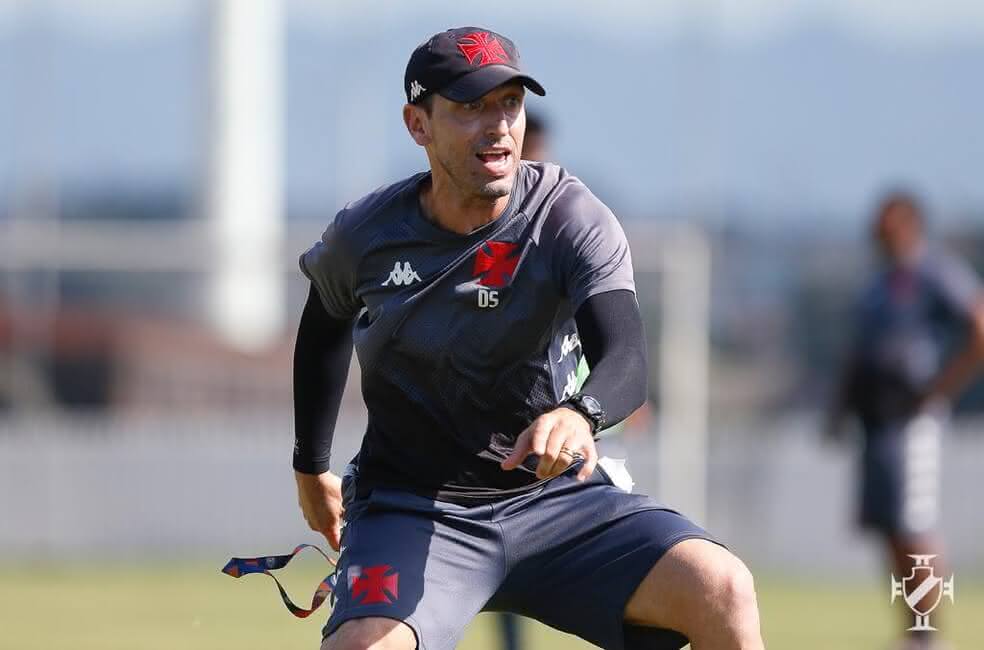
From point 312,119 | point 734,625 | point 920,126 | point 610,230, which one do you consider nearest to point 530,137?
point 610,230

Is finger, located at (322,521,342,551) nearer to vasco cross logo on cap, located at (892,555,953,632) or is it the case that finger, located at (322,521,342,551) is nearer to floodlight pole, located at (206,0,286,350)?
vasco cross logo on cap, located at (892,555,953,632)

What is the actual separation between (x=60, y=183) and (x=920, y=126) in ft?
31.8

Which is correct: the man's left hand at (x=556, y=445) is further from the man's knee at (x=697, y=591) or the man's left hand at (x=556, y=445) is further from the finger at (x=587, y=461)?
the man's knee at (x=697, y=591)

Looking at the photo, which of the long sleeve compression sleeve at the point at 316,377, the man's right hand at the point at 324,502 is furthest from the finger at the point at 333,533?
the long sleeve compression sleeve at the point at 316,377

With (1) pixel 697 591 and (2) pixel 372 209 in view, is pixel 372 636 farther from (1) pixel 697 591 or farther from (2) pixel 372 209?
(2) pixel 372 209

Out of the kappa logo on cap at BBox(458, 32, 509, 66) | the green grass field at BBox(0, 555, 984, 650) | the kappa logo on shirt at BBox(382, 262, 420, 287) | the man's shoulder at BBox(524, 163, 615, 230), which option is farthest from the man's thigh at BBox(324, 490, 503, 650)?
the green grass field at BBox(0, 555, 984, 650)

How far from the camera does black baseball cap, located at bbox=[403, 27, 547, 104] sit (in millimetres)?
5188

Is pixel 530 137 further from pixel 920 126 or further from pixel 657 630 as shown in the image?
pixel 920 126

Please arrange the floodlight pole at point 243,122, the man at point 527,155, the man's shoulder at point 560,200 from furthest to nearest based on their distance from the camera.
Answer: the floodlight pole at point 243,122
the man at point 527,155
the man's shoulder at point 560,200

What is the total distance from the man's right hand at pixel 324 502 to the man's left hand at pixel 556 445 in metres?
1.41

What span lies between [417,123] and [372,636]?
1.46 meters

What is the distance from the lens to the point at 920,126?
Answer: 71.3 ft

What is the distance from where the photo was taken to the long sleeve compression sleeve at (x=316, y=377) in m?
5.85

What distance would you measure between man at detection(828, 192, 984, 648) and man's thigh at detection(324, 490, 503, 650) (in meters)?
5.57
